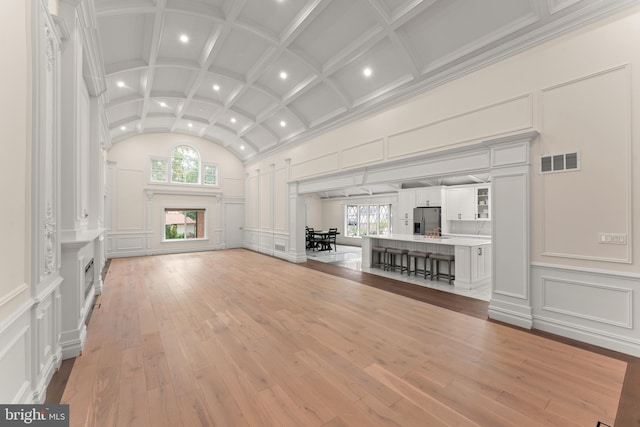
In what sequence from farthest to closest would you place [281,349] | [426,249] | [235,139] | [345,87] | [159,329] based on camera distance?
[235,139]
[426,249]
[345,87]
[159,329]
[281,349]

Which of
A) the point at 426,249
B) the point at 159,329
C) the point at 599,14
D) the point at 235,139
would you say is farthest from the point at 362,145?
the point at 235,139

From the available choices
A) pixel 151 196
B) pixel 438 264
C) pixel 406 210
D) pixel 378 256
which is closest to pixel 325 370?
pixel 438 264

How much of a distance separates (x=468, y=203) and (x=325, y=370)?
8130mm

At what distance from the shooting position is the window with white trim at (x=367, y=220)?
11953 mm

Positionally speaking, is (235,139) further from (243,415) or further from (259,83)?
(243,415)

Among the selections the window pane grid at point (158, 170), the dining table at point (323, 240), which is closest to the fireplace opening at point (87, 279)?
the window pane grid at point (158, 170)

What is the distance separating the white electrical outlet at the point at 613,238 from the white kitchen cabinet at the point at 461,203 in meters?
5.82

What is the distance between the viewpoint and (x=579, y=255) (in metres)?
3.07

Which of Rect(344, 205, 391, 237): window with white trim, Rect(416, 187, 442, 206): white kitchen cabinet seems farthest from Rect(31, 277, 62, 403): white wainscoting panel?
Rect(344, 205, 391, 237): window with white trim

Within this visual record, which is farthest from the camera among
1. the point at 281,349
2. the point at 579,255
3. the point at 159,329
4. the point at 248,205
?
the point at 248,205

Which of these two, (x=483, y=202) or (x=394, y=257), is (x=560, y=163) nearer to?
(x=394, y=257)

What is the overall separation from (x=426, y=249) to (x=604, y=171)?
3.74 meters

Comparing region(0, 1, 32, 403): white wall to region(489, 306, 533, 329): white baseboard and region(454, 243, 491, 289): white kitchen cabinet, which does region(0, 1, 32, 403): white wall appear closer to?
region(489, 306, 533, 329): white baseboard

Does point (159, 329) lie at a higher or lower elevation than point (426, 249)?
lower
